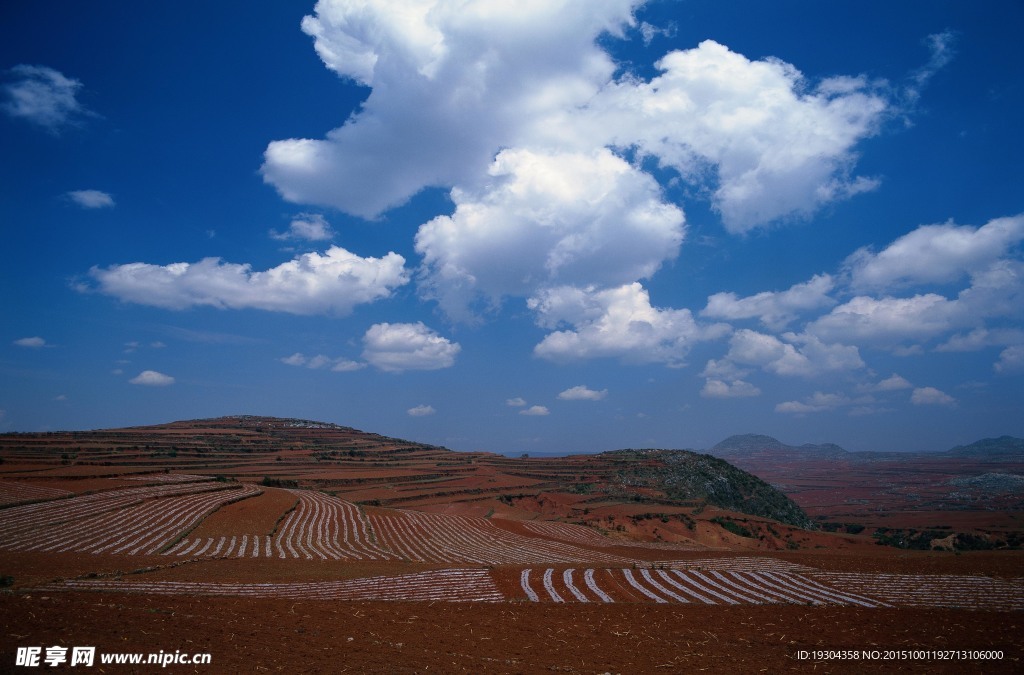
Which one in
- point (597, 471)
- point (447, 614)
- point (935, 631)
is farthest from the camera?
point (597, 471)

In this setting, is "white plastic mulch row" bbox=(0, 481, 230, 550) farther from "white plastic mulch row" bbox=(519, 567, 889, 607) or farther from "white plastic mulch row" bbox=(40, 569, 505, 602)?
"white plastic mulch row" bbox=(519, 567, 889, 607)

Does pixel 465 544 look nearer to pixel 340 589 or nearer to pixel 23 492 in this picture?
pixel 340 589

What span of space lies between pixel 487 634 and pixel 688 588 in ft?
39.2

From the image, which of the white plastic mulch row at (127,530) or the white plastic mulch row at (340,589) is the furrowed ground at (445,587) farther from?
the white plastic mulch row at (127,530)

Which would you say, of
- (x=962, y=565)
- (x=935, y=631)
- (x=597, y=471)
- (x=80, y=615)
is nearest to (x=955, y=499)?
(x=597, y=471)

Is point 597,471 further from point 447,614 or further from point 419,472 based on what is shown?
point 447,614

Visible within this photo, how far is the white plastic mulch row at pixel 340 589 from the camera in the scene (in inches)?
733

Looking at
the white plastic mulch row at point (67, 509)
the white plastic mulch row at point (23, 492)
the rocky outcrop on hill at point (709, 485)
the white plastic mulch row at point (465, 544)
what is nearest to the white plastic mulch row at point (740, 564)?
the white plastic mulch row at point (465, 544)

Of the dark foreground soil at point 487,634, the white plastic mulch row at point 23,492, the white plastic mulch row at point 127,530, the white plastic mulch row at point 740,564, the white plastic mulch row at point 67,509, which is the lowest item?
the white plastic mulch row at point 740,564

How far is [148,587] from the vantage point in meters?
19.3

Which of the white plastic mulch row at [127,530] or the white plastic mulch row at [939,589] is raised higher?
the white plastic mulch row at [939,589]

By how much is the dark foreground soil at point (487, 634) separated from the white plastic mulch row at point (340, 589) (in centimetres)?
273

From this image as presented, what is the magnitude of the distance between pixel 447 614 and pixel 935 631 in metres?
13.6

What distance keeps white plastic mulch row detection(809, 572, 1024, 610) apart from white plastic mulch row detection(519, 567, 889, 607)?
1200mm
